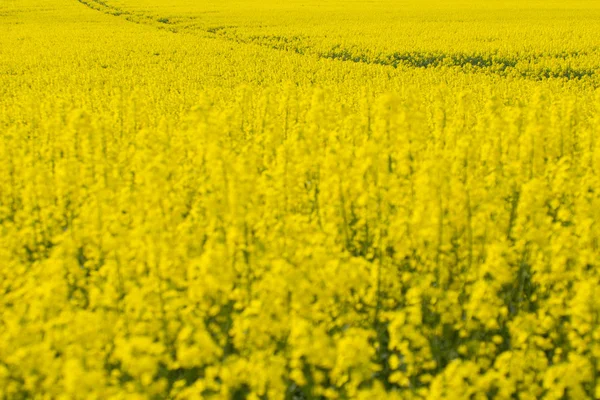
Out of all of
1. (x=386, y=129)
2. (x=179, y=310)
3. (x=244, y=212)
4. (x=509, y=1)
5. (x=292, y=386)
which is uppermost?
(x=509, y=1)

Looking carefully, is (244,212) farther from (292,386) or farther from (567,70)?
(567,70)

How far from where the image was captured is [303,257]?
175 inches

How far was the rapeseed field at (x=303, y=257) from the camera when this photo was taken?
144 inches

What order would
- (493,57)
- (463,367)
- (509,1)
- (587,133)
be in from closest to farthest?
(463,367), (587,133), (493,57), (509,1)

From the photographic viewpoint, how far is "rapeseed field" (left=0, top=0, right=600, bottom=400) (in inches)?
144

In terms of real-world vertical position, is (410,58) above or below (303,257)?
above

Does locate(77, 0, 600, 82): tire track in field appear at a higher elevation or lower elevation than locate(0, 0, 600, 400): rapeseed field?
higher

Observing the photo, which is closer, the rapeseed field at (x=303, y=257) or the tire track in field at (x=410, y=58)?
the rapeseed field at (x=303, y=257)

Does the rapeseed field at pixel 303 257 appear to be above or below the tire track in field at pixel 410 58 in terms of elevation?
below

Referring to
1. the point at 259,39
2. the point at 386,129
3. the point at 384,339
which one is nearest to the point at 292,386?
the point at 384,339

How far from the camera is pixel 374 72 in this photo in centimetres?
1969

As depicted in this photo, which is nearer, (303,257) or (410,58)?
(303,257)

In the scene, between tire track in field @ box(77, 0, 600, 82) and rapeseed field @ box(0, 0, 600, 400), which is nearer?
rapeseed field @ box(0, 0, 600, 400)

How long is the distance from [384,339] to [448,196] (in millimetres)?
1325
